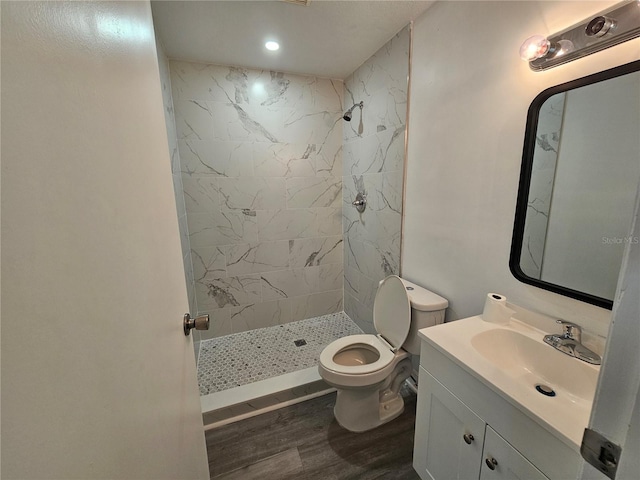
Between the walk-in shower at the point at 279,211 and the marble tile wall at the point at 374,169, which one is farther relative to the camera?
the walk-in shower at the point at 279,211

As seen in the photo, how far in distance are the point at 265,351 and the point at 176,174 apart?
162 cm

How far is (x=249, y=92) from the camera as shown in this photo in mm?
Answer: 2262

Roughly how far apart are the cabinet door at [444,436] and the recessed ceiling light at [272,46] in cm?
219

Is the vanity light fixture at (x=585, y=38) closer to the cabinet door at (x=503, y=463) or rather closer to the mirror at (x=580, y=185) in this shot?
the mirror at (x=580, y=185)

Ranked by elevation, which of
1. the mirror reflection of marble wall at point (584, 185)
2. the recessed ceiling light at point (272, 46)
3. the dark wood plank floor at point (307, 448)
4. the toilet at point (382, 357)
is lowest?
the dark wood plank floor at point (307, 448)

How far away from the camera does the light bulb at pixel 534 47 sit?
971 mm

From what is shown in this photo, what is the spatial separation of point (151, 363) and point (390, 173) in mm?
1810

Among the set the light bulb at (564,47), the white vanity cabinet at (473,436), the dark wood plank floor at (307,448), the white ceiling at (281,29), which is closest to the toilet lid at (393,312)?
the white vanity cabinet at (473,436)

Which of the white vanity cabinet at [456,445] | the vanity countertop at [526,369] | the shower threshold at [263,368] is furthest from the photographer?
the shower threshold at [263,368]

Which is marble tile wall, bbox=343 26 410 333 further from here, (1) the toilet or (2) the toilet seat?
(2) the toilet seat

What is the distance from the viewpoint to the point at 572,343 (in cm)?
96

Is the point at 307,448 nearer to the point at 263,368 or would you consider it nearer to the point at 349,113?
the point at 263,368

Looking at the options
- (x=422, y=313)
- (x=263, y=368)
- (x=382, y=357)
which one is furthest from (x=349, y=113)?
(x=263, y=368)

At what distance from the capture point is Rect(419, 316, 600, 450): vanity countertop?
72 cm
